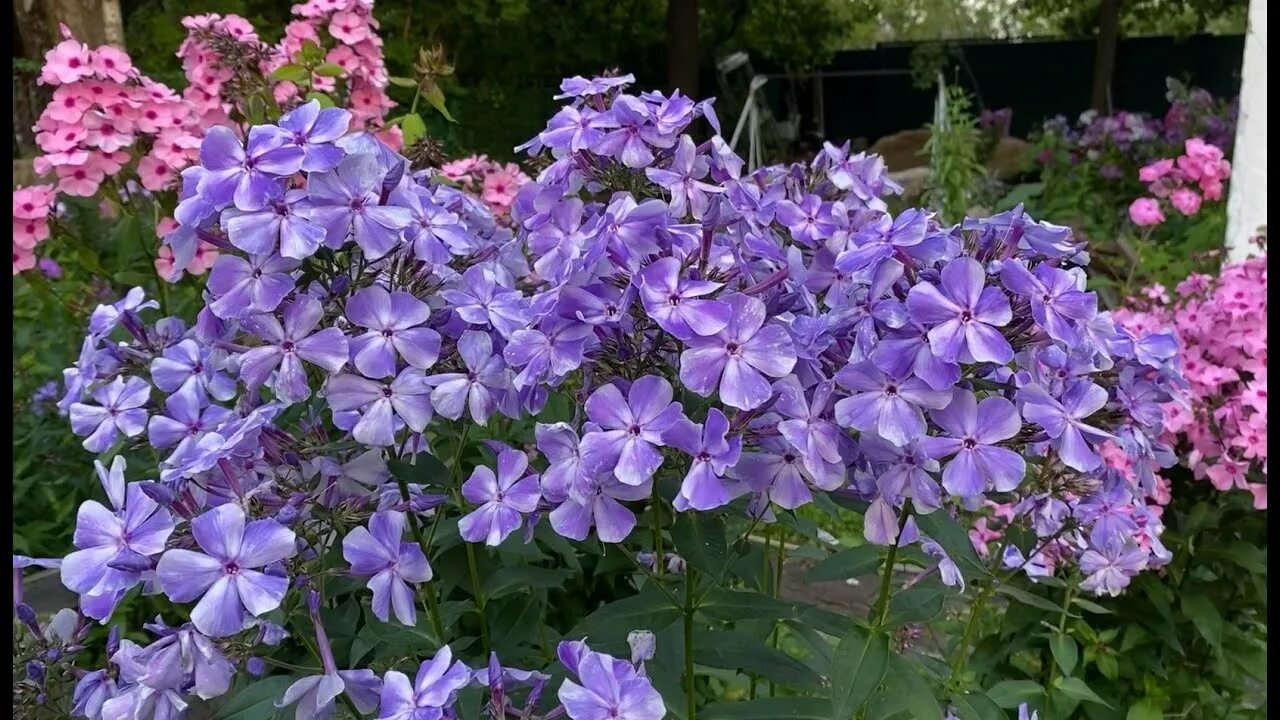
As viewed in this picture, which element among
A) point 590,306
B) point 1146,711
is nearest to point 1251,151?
point 1146,711

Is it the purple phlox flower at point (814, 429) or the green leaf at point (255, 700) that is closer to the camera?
the purple phlox flower at point (814, 429)

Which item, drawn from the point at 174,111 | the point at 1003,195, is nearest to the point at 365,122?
the point at 174,111

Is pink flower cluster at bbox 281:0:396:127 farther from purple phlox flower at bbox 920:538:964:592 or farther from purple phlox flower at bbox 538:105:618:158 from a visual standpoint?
purple phlox flower at bbox 920:538:964:592

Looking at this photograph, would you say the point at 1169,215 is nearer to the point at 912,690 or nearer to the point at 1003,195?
the point at 1003,195

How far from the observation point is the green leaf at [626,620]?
1.17 metres

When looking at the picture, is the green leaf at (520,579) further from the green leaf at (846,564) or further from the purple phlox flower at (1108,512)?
the purple phlox flower at (1108,512)

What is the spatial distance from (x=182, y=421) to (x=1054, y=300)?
3.13 feet

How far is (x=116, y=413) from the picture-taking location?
126cm

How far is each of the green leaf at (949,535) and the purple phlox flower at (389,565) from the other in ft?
1.72

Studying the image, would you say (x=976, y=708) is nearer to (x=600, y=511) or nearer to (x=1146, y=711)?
(x=600, y=511)

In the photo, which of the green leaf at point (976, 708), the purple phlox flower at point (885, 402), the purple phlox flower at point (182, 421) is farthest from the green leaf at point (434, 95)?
the green leaf at point (976, 708)

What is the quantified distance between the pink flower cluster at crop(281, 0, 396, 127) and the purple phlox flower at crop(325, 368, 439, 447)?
4.30 ft

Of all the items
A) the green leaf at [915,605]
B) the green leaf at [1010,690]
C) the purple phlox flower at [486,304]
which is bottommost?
the green leaf at [1010,690]

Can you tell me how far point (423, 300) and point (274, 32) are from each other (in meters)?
7.90
